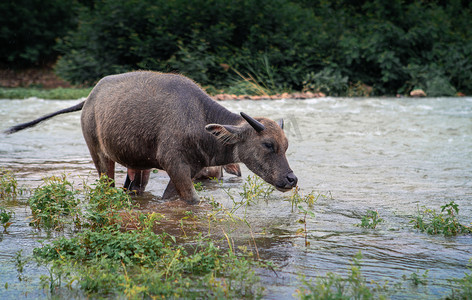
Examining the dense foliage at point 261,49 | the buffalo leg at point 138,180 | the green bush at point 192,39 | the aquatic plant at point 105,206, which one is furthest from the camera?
the green bush at point 192,39

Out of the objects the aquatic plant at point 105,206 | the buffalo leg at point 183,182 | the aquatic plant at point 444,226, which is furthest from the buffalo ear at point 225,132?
the aquatic plant at point 444,226

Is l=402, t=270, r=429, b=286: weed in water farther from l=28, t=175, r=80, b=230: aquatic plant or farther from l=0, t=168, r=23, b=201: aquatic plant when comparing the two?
l=0, t=168, r=23, b=201: aquatic plant

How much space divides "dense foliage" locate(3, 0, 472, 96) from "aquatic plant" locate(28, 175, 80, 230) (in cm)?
1531

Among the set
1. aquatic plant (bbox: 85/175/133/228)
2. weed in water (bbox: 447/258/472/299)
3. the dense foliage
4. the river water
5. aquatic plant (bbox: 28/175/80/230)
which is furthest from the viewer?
the dense foliage

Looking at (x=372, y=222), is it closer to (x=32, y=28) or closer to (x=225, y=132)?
(x=225, y=132)

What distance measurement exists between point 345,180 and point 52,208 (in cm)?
457

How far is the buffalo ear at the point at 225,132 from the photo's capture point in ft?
20.3

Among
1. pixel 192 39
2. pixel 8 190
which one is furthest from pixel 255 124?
pixel 192 39

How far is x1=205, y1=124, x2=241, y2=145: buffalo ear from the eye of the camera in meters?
6.19

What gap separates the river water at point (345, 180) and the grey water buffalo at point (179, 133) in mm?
526

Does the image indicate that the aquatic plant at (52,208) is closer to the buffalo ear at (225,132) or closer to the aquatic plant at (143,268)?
the aquatic plant at (143,268)

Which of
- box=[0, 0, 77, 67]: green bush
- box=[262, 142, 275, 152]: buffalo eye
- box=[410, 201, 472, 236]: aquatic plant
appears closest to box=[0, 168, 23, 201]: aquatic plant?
box=[262, 142, 275, 152]: buffalo eye

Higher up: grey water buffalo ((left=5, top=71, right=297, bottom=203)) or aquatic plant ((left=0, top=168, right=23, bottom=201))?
grey water buffalo ((left=5, top=71, right=297, bottom=203))

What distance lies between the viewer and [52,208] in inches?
221
